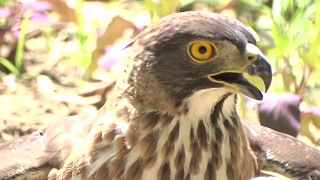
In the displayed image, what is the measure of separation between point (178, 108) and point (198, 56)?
0.19 meters

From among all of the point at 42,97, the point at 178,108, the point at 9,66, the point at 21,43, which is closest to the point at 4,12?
the point at 21,43

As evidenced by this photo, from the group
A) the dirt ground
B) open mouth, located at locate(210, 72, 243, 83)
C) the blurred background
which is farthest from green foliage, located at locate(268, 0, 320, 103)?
open mouth, located at locate(210, 72, 243, 83)

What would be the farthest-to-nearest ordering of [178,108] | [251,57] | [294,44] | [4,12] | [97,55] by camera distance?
[4,12], [97,55], [294,44], [178,108], [251,57]

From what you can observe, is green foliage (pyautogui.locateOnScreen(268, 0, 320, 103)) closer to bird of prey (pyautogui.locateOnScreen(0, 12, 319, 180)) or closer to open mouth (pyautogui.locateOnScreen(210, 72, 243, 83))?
bird of prey (pyautogui.locateOnScreen(0, 12, 319, 180))

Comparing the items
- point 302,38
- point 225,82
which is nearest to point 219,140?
point 225,82

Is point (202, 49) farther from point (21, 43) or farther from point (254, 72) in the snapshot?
point (21, 43)

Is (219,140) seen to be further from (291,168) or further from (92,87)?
(92,87)

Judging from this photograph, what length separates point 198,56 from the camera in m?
2.98

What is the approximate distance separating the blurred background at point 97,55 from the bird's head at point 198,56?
1.10 metres

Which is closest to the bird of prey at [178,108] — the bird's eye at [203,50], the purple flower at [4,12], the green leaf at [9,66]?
the bird's eye at [203,50]

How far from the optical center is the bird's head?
9.65ft

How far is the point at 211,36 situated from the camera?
9.68 ft

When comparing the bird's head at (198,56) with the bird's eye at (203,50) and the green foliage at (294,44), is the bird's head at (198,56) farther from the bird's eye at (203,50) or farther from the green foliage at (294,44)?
the green foliage at (294,44)

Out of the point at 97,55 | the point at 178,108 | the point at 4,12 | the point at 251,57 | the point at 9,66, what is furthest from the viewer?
the point at 4,12
